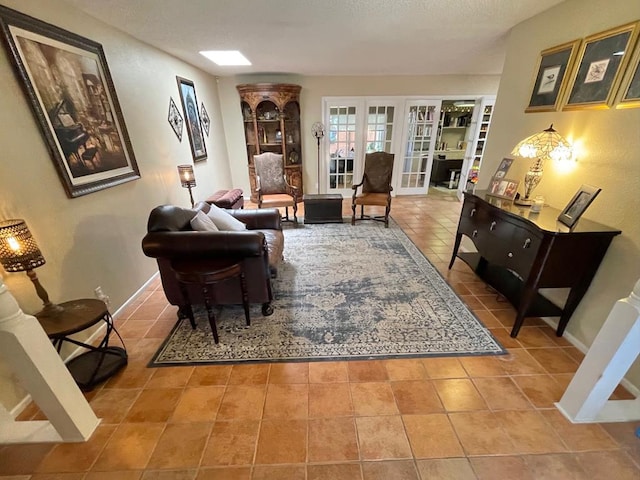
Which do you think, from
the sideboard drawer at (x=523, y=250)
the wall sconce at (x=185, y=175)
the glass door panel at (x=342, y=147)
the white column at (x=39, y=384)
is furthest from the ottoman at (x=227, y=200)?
the sideboard drawer at (x=523, y=250)

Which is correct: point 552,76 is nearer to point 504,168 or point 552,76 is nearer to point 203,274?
point 504,168

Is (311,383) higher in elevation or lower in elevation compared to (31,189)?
lower

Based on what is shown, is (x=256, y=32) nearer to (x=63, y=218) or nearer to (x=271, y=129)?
(x=63, y=218)

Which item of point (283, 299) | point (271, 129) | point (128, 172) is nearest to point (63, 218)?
point (128, 172)

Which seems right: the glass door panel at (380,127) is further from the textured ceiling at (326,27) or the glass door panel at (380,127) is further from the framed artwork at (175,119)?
the framed artwork at (175,119)

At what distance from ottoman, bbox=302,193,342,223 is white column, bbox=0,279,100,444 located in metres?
A: 3.20

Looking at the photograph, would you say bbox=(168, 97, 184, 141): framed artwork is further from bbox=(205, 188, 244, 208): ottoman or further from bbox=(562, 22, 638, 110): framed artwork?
bbox=(562, 22, 638, 110): framed artwork

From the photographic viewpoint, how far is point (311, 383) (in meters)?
1.58

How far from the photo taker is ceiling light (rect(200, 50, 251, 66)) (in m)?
3.17

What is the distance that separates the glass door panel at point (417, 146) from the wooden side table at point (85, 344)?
17.7 feet

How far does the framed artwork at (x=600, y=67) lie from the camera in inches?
59.5

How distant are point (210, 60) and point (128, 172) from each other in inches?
87.3

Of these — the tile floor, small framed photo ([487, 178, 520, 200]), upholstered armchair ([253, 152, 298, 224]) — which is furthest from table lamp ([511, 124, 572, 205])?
upholstered armchair ([253, 152, 298, 224])

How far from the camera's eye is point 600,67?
1644mm
